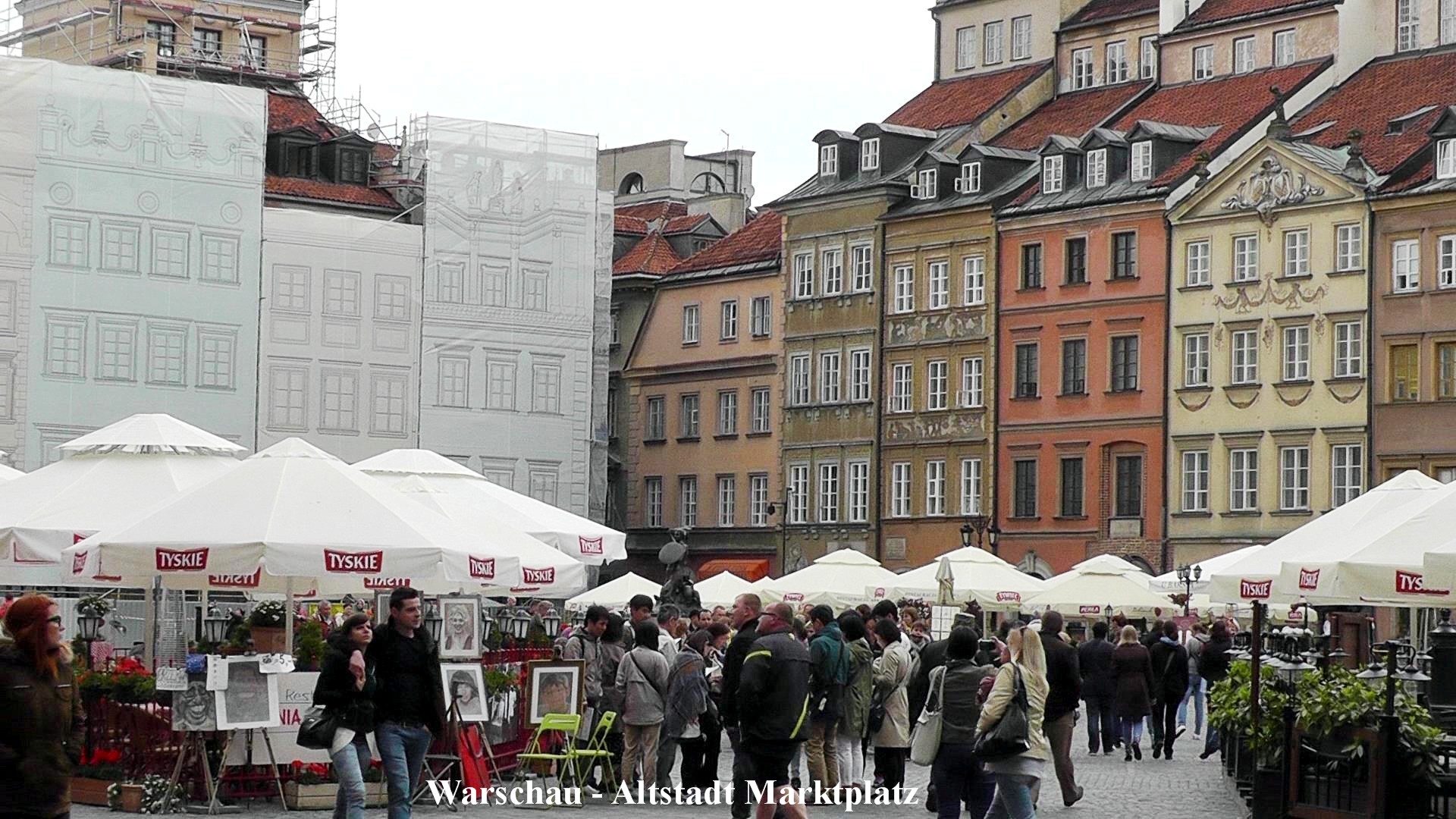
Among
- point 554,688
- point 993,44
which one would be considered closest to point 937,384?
point 993,44

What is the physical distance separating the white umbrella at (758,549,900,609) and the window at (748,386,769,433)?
24.5 meters

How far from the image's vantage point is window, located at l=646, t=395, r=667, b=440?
71.6 m

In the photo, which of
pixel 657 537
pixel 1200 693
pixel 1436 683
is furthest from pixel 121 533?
pixel 657 537

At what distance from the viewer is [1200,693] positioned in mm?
33406

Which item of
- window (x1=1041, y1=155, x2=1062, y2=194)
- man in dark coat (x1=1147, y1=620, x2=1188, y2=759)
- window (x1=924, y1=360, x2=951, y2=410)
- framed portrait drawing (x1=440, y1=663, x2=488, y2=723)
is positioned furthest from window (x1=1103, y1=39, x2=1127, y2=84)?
framed portrait drawing (x1=440, y1=663, x2=488, y2=723)

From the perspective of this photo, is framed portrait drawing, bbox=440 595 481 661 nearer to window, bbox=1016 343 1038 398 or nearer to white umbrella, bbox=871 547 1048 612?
white umbrella, bbox=871 547 1048 612

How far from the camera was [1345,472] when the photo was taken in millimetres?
54219

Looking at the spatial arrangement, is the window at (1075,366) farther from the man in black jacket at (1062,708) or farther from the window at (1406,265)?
the man in black jacket at (1062,708)

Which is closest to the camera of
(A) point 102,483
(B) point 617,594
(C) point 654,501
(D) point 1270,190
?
(A) point 102,483

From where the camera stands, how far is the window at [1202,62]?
61.9 meters

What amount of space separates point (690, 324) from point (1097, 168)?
572 inches

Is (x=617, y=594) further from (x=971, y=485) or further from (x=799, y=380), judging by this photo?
(x=799, y=380)

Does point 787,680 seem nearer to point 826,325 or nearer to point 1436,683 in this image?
point 1436,683

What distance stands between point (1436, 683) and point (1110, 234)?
38609 mm
